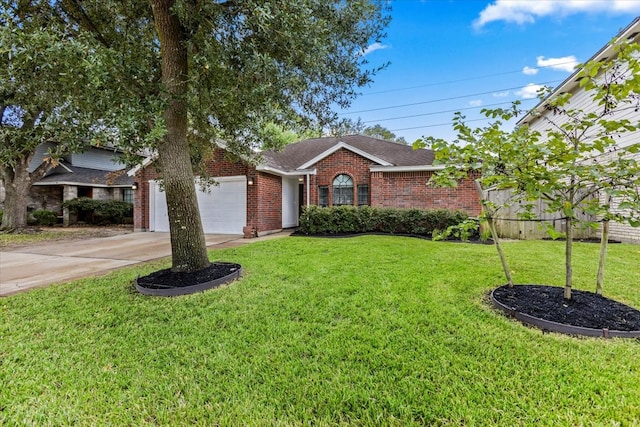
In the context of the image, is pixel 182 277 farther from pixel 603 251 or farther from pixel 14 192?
pixel 14 192

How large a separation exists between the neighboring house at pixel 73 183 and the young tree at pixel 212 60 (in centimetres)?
1227

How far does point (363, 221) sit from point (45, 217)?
1693 cm

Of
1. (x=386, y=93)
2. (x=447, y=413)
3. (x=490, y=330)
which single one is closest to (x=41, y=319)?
(x=447, y=413)

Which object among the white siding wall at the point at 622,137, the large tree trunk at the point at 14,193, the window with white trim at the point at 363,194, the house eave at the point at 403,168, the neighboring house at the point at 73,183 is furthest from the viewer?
the neighboring house at the point at 73,183

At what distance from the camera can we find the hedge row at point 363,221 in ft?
34.2

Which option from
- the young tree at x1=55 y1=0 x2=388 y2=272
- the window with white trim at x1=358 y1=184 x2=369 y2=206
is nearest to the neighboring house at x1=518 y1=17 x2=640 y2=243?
the young tree at x1=55 y1=0 x2=388 y2=272

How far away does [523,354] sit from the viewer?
2.57 meters

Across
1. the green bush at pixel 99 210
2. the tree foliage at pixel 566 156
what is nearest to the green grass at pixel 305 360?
the tree foliage at pixel 566 156

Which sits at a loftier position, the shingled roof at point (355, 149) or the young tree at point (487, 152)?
the shingled roof at point (355, 149)

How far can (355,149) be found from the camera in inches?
522

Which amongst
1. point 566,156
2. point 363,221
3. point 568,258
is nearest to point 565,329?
point 568,258

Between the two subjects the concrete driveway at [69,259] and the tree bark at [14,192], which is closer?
the concrete driveway at [69,259]

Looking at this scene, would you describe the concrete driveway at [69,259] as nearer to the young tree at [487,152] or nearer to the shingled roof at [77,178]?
the young tree at [487,152]

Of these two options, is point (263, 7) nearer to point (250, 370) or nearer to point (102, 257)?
point (250, 370)
